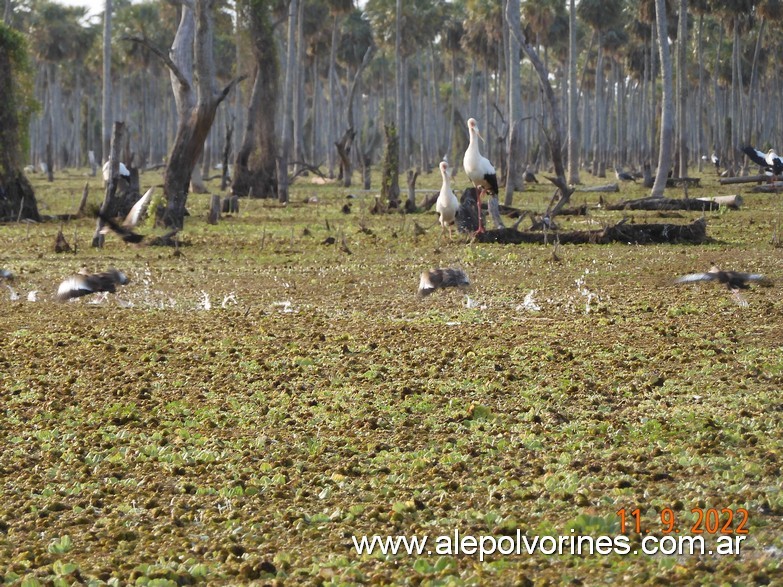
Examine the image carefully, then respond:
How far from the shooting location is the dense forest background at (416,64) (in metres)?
35.6

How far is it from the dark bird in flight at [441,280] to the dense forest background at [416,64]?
598 inches

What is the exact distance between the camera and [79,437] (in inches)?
260

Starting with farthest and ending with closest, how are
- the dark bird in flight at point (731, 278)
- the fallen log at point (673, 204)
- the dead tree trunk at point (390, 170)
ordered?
the dead tree trunk at point (390, 170)
the fallen log at point (673, 204)
the dark bird in flight at point (731, 278)

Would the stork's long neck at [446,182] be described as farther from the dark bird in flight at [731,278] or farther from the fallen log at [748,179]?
the fallen log at [748,179]

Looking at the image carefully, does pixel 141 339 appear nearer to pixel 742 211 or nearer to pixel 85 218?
pixel 85 218

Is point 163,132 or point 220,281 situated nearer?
point 220,281

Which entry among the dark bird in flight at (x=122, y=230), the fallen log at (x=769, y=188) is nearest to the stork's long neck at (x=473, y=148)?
the dark bird in flight at (x=122, y=230)

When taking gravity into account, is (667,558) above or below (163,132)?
below

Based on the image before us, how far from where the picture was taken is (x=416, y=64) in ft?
288

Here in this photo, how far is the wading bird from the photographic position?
38.7 feet

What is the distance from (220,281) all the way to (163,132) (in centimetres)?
7329

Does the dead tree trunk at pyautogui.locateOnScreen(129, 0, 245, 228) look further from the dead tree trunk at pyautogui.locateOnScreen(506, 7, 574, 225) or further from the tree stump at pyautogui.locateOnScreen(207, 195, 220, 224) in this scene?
the dead tree trunk at pyautogui.locateOnScreen(506, 7, 574, 225)

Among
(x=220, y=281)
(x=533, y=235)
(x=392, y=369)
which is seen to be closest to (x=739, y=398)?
(x=392, y=369)
